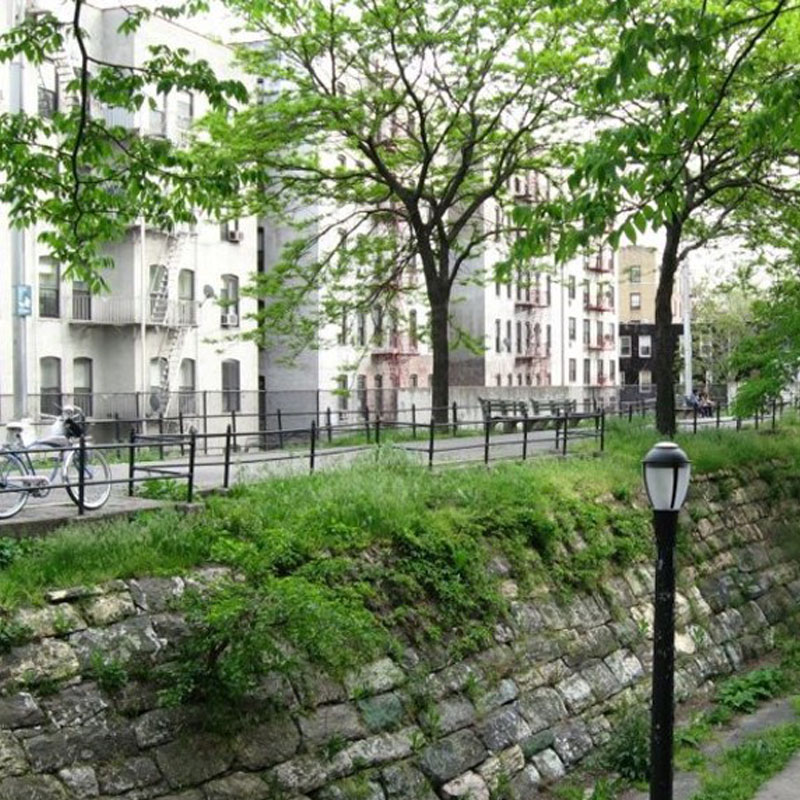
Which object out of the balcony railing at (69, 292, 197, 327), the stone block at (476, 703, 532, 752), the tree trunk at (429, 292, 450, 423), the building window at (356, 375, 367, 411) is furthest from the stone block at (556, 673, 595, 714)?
the building window at (356, 375, 367, 411)

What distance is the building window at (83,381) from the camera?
117ft

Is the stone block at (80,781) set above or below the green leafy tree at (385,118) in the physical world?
below

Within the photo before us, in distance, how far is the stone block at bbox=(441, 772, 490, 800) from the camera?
420 inches

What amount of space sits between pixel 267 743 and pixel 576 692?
549 cm

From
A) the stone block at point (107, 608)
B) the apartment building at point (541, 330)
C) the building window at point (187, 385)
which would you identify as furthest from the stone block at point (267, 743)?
the apartment building at point (541, 330)

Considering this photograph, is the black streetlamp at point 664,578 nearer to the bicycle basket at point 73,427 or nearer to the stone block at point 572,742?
the stone block at point 572,742

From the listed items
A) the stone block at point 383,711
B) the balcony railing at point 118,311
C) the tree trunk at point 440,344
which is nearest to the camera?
the stone block at point 383,711

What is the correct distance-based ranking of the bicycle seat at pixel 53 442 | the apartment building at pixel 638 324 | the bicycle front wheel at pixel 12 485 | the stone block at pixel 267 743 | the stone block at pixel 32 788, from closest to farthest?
the stone block at pixel 32 788
the stone block at pixel 267 743
the bicycle front wheel at pixel 12 485
the bicycle seat at pixel 53 442
the apartment building at pixel 638 324

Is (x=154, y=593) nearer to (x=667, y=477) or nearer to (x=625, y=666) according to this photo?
(x=667, y=477)

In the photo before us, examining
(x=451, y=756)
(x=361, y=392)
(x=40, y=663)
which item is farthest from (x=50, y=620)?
(x=361, y=392)

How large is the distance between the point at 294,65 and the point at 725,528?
14.4 meters

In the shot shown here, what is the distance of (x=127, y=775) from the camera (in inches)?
328

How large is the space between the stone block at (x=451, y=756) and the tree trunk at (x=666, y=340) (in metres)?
15.0

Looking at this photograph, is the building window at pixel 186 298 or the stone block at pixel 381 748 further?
the building window at pixel 186 298
